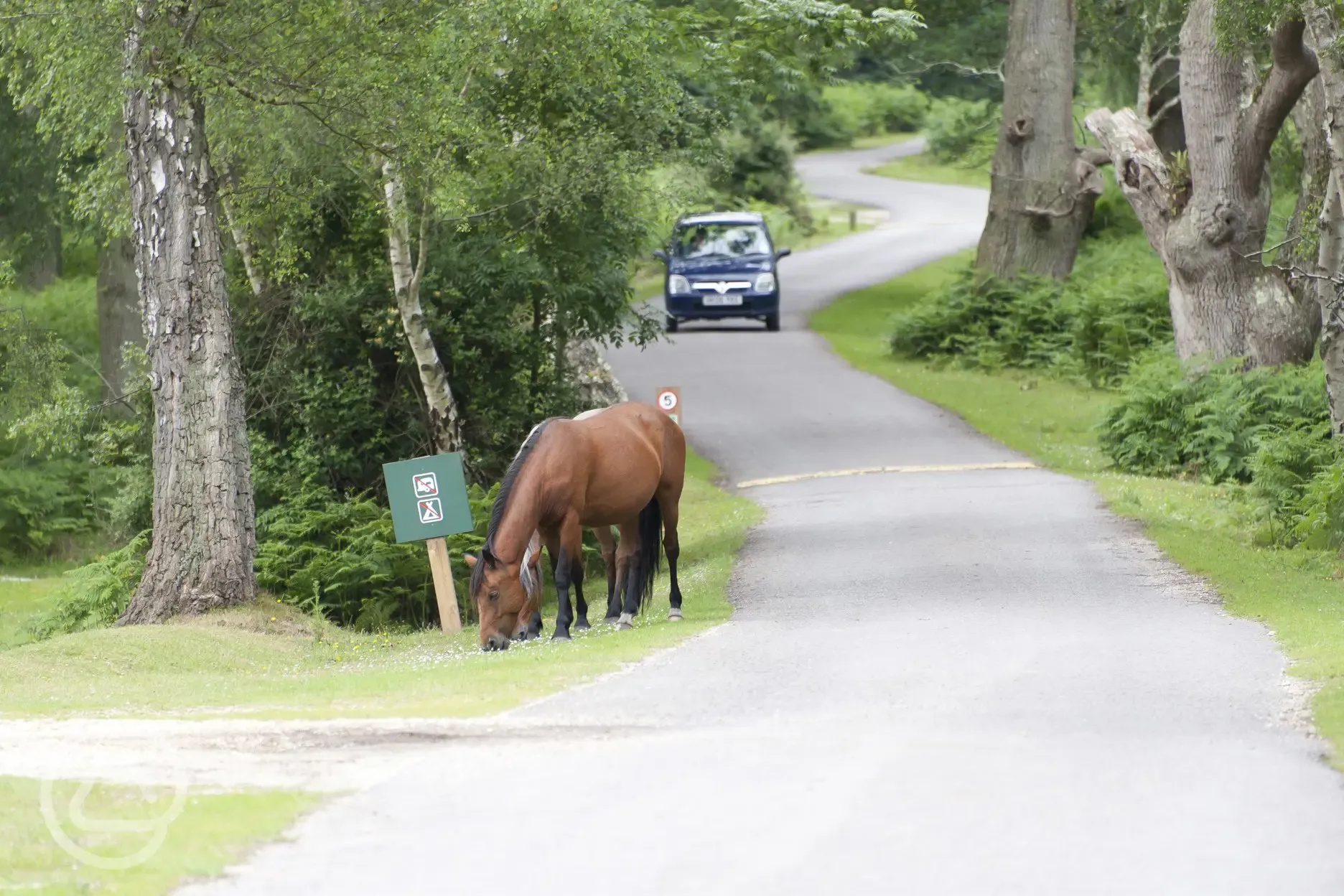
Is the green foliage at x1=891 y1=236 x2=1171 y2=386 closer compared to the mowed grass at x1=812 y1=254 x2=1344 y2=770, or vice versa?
the mowed grass at x1=812 y1=254 x2=1344 y2=770

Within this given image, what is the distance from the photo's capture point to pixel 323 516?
859 inches

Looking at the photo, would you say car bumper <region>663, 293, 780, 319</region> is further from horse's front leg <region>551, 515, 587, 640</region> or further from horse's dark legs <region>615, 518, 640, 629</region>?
horse's front leg <region>551, 515, 587, 640</region>

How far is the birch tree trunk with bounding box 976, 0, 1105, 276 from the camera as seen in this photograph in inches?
1518

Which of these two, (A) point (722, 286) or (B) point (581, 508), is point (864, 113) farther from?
(B) point (581, 508)

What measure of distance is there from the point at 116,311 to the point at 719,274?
14.6m

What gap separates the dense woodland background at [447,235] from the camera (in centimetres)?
1889

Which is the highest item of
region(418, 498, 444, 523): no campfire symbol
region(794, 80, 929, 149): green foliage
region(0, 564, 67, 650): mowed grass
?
region(794, 80, 929, 149): green foliage

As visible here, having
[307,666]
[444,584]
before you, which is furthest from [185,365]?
[307,666]

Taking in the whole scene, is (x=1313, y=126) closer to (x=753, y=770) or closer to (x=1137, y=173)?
(x=1137, y=173)

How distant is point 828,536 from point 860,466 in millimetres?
6920

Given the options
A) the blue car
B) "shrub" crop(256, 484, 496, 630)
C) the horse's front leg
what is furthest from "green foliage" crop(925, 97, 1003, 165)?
the horse's front leg

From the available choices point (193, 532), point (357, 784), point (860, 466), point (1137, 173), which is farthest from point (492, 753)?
point (1137, 173)

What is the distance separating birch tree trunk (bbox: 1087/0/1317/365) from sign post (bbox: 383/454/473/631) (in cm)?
1226

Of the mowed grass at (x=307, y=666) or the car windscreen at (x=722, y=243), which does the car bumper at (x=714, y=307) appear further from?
the mowed grass at (x=307, y=666)
